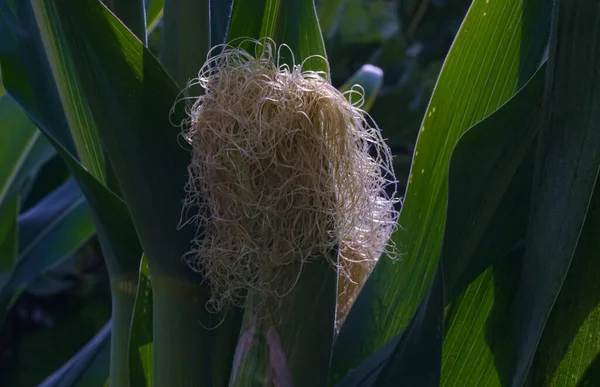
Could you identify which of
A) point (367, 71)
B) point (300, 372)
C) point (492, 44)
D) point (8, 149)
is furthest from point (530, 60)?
point (8, 149)

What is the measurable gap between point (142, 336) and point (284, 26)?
0.22m

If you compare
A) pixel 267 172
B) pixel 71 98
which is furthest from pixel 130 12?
pixel 267 172

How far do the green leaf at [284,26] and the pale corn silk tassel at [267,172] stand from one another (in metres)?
0.07

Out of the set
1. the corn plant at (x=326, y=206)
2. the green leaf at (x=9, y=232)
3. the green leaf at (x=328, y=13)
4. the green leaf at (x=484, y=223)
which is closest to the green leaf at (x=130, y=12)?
the corn plant at (x=326, y=206)

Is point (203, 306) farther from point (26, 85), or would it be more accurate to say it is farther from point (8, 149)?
point (8, 149)

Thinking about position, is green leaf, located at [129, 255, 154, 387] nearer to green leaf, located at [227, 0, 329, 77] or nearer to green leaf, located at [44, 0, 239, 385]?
green leaf, located at [44, 0, 239, 385]

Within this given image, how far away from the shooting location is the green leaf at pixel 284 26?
0.45 m

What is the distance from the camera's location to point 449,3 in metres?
2.34

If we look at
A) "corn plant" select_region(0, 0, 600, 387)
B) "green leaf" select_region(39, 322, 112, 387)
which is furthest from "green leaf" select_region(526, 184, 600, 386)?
"green leaf" select_region(39, 322, 112, 387)

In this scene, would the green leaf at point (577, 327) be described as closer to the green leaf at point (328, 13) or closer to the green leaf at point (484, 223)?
the green leaf at point (484, 223)

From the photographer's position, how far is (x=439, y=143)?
460 mm

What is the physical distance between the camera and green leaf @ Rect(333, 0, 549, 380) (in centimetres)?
44

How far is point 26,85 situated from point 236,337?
231 mm

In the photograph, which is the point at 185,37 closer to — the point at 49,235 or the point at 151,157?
the point at 151,157
